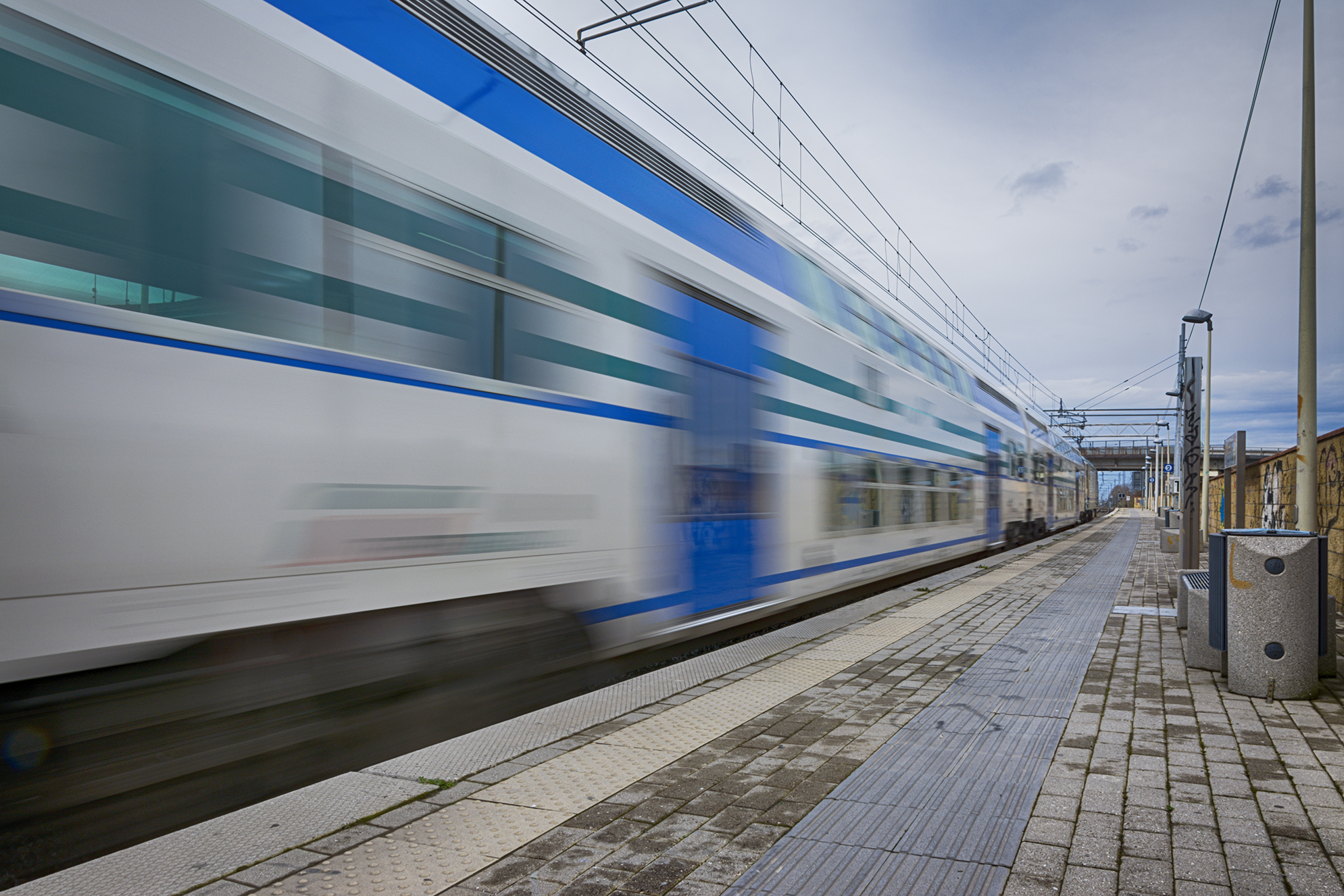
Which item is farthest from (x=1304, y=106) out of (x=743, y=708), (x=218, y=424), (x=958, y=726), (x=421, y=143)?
(x=218, y=424)

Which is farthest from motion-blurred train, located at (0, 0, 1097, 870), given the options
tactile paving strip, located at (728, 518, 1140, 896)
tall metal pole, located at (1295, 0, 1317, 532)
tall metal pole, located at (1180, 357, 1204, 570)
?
tall metal pole, located at (1180, 357, 1204, 570)

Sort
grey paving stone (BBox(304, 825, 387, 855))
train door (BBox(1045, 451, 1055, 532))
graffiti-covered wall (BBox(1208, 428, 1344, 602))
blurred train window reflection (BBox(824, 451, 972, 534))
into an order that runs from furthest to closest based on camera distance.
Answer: train door (BBox(1045, 451, 1055, 532)), graffiti-covered wall (BBox(1208, 428, 1344, 602)), blurred train window reflection (BBox(824, 451, 972, 534)), grey paving stone (BBox(304, 825, 387, 855))

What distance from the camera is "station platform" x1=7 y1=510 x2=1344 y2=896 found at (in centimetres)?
274

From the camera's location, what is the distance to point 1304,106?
27.5 ft

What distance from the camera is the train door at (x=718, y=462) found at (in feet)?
19.2

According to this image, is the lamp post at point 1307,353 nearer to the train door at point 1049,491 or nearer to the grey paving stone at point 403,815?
the grey paving stone at point 403,815

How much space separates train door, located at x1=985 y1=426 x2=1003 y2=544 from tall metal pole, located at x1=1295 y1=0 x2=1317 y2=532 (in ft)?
27.1

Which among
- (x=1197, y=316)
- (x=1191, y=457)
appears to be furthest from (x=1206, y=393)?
(x=1191, y=457)

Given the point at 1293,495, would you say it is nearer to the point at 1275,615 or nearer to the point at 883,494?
the point at 883,494

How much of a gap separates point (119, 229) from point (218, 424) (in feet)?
2.14

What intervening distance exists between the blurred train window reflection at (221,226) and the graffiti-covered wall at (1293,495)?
7.43 metres

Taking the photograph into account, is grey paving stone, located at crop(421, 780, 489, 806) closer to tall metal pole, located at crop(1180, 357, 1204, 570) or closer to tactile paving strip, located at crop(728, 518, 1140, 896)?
tactile paving strip, located at crop(728, 518, 1140, 896)

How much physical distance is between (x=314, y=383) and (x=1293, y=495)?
13923mm

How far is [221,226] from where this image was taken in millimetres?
3008
